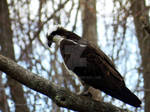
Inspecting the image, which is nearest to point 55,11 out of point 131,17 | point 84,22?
point 84,22

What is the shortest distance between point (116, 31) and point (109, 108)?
3.92m

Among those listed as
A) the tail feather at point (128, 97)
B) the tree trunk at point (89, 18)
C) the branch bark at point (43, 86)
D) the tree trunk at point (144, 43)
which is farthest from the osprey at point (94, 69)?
the tree trunk at point (89, 18)

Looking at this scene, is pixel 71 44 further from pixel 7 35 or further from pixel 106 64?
pixel 7 35

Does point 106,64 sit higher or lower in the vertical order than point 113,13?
lower

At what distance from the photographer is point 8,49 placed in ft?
22.8

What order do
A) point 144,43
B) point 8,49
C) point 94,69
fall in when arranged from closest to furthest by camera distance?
1. point 94,69
2. point 8,49
3. point 144,43

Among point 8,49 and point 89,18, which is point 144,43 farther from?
point 8,49

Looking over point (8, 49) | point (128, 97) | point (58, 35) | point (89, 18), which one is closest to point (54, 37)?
point (58, 35)

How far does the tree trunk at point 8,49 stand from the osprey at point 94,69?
288cm

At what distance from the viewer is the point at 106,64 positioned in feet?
13.7

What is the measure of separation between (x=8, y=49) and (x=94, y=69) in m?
3.54

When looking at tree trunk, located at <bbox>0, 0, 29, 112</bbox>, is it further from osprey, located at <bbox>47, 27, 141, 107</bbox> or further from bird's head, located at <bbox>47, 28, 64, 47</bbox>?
osprey, located at <bbox>47, 27, 141, 107</bbox>

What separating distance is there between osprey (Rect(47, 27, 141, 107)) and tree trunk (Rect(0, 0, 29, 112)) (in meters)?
2.88

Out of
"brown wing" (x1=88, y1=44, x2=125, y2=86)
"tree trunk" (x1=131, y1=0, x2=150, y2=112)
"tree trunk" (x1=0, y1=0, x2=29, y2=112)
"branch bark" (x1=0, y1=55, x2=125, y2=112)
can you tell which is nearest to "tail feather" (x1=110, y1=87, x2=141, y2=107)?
"brown wing" (x1=88, y1=44, x2=125, y2=86)
